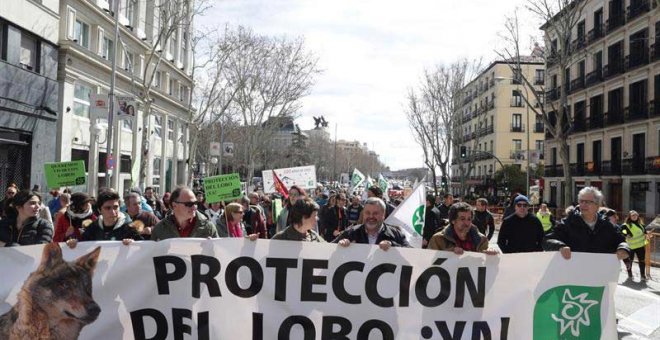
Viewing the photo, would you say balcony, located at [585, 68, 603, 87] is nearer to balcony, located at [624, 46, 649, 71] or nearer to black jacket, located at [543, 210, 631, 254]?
balcony, located at [624, 46, 649, 71]

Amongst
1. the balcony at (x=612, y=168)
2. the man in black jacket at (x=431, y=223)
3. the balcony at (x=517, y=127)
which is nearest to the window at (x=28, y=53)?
the man in black jacket at (x=431, y=223)

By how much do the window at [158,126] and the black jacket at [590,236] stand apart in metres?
33.1

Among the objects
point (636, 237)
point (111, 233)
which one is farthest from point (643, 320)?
point (111, 233)

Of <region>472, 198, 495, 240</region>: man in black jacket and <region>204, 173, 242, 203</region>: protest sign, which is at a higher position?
<region>204, 173, 242, 203</region>: protest sign

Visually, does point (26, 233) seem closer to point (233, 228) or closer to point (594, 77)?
point (233, 228)

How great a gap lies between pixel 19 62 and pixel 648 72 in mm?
31738

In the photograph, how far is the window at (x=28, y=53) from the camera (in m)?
19.9

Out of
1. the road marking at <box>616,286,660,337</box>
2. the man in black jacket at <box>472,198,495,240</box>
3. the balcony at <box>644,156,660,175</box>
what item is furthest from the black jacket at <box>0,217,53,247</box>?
the balcony at <box>644,156,660,175</box>

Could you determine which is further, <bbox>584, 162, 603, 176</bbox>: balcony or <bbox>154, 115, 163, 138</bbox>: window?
<bbox>584, 162, 603, 176</bbox>: balcony

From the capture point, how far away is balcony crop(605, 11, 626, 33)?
36688 mm

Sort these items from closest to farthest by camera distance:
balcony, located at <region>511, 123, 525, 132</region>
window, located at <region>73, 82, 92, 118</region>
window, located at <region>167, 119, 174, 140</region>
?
1. window, located at <region>73, 82, 92, 118</region>
2. window, located at <region>167, 119, 174, 140</region>
3. balcony, located at <region>511, 123, 525, 132</region>

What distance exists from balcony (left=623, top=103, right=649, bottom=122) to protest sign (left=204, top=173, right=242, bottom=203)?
3074cm

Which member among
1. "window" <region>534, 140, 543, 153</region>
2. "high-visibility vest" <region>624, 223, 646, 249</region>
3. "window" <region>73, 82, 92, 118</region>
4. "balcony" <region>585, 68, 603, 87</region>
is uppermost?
"balcony" <region>585, 68, 603, 87</region>

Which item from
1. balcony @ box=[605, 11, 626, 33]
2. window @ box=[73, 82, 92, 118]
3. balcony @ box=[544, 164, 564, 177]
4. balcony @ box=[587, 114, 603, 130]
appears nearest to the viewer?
window @ box=[73, 82, 92, 118]
